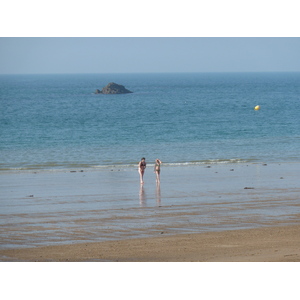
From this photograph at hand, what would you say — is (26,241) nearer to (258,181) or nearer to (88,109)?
(258,181)

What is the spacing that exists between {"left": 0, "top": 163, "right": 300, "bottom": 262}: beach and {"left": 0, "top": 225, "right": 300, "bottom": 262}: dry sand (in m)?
0.02

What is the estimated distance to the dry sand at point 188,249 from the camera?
10.9 m

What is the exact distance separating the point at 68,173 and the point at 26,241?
1279 centimetres

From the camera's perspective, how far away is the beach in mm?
11711

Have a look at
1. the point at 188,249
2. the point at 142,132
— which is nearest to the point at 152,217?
the point at 188,249

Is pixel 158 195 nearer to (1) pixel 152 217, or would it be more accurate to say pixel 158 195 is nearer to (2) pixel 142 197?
(2) pixel 142 197

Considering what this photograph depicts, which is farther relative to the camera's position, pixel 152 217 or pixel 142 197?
pixel 142 197

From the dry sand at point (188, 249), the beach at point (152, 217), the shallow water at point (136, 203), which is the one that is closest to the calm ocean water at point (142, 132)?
the shallow water at point (136, 203)

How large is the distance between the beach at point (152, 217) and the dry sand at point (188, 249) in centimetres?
2

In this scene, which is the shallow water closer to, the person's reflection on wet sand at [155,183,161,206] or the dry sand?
the person's reflection on wet sand at [155,183,161,206]

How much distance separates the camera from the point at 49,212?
16.6m

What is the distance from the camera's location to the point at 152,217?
15617 millimetres

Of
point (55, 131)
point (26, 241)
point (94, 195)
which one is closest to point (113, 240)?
point (26, 241)

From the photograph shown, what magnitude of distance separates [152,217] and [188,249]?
12.6ft
